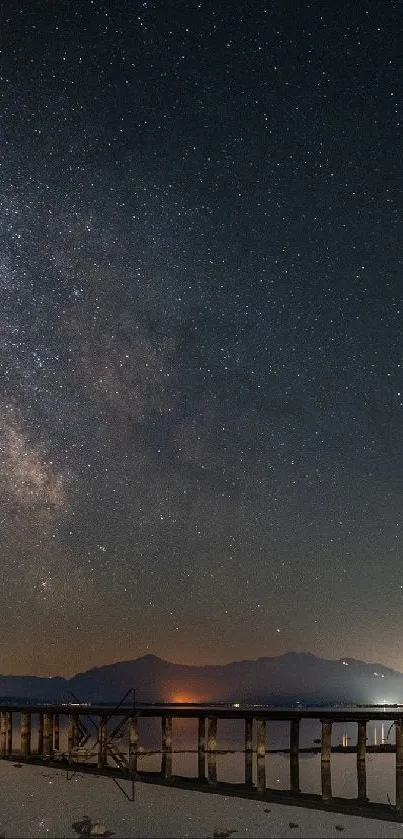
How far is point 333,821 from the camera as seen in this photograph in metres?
29.7

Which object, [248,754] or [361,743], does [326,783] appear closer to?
[361,743]

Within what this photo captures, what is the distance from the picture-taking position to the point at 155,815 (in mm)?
30781

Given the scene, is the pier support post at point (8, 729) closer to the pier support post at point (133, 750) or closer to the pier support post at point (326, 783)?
the pier support post at point (133, 750)

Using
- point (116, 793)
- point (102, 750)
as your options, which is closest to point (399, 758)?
point (116, 793)

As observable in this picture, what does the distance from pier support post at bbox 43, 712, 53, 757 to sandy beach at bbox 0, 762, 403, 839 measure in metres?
3.24

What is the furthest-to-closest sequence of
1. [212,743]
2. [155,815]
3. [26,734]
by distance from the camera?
[26,734]
[212,743]
[155,815]

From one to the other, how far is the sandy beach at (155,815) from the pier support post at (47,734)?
324 cm

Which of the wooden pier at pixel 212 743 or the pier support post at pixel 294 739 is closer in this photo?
the wooden pier at pixel 212 743

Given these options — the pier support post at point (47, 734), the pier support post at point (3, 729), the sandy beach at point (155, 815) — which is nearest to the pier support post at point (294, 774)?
the sandy beach at point (155, 815)

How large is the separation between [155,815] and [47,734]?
39.4ft

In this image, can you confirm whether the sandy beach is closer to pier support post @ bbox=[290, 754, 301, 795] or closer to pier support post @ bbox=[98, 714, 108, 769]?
pier support post @ bbox=[98, 714, 108, 769]

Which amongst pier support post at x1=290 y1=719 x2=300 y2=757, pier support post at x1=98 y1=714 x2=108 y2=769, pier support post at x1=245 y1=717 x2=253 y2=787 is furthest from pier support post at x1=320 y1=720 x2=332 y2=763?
pier support post at x1=98 y1=714 x2=108 y2=769

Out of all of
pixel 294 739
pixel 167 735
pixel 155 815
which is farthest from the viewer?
pixel 294 739

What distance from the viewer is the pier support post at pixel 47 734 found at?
40281mm
